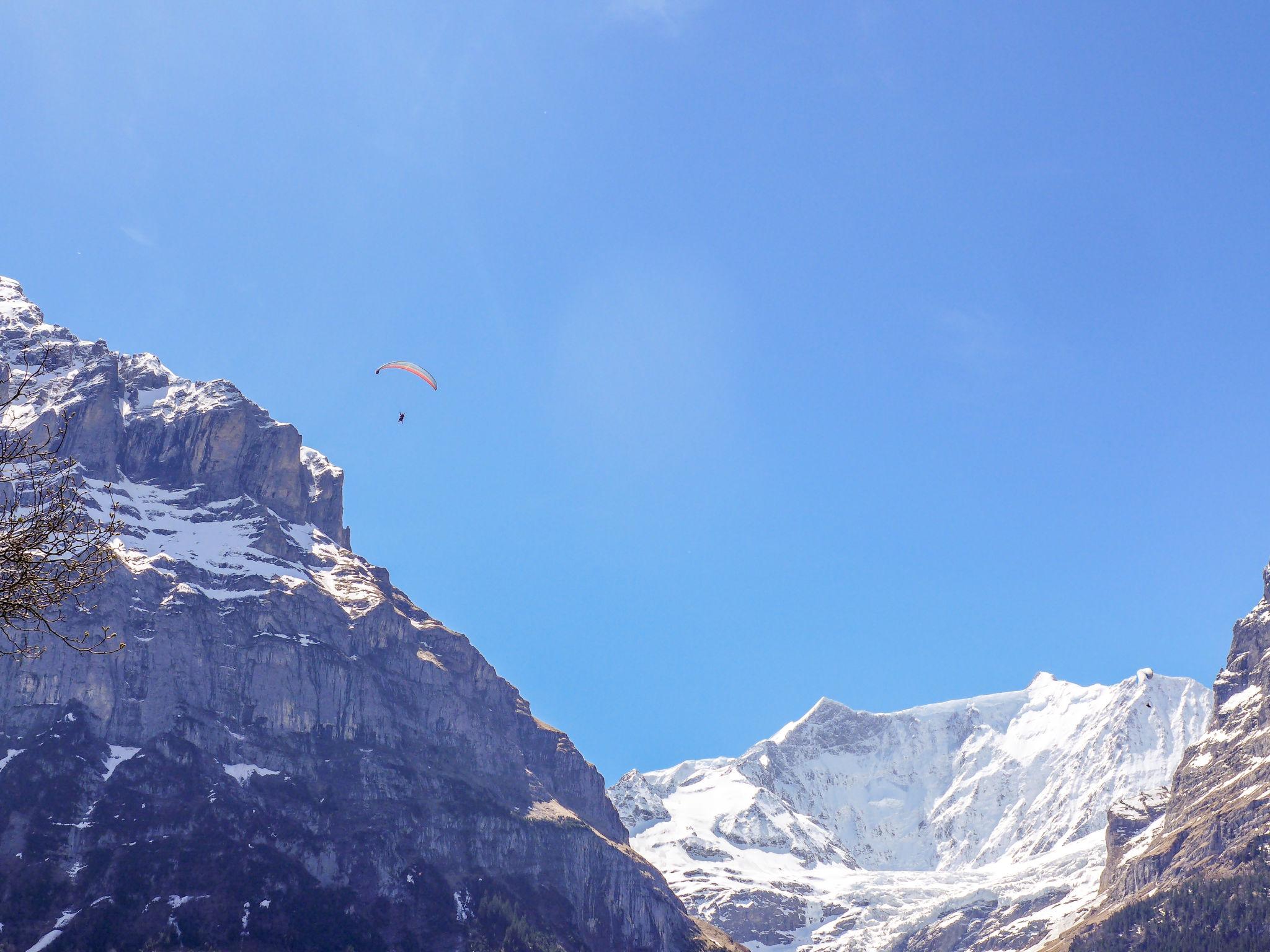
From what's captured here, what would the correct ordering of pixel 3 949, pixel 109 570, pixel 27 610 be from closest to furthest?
pixel 27 610, pixel 109 570, pixel 3 949

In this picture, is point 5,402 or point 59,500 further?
point 5,402

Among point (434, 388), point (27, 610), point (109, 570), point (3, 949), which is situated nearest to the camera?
point (27, 610)

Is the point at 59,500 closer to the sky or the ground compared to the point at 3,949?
closer to the ground

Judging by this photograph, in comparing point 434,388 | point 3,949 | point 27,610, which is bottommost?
point 27,610

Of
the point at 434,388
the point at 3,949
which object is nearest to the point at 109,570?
the point at 434,388

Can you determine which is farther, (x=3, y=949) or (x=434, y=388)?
(x=3, y=949)

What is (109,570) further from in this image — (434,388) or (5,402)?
(434,388)

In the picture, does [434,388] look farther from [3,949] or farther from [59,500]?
[59,500]

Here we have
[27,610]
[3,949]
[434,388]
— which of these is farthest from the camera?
[3,949]

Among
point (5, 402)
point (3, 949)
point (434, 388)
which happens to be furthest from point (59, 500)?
point (3, 949)
